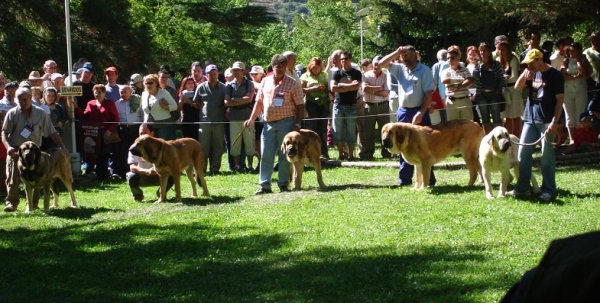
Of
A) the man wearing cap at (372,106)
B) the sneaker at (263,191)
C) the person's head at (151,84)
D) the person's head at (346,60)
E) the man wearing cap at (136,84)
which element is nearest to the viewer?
the sneaker at (263,191)

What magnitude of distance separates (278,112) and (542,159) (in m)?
4.11

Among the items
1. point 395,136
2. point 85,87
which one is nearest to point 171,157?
point 395,136

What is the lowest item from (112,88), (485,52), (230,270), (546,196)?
(230,270)

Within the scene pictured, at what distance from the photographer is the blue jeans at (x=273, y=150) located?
13031 millimetres

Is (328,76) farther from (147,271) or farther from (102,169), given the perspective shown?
(147,271)

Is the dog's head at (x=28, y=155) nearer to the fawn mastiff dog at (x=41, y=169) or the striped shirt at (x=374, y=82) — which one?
the fawn mastiff dog at (x=41, y=169)

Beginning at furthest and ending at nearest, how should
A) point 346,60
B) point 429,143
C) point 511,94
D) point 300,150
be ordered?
1. point 346,60
2. point 511,94
3. point 300,150
4. point 429,143

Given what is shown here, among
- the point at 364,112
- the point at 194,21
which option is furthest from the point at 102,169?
the point at 194,21

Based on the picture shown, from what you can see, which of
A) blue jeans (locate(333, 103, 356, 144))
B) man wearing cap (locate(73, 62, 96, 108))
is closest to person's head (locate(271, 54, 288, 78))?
blue jeans (locate(333, 103, 356, 144))

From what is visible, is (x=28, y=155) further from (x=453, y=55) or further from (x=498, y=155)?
(x=453, y=55)

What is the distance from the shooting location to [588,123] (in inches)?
613

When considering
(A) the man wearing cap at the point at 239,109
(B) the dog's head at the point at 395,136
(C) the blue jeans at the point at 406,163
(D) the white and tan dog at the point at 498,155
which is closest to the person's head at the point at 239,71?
(A) the man wearing cap at the point at 239,109

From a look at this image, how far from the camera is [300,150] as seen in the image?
41.3ft

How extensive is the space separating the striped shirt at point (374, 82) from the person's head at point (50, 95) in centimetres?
593
